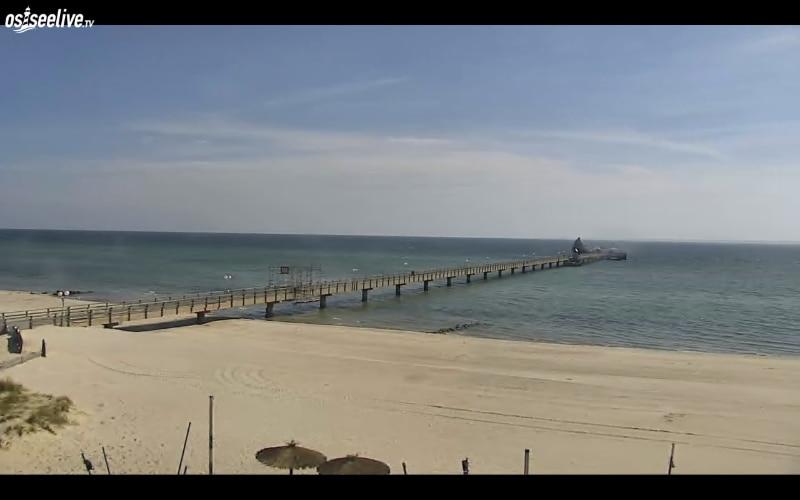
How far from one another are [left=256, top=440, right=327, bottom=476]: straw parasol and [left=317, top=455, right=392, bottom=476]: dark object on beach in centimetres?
44

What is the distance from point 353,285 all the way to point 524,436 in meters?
34.4

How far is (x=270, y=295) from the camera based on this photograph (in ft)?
129

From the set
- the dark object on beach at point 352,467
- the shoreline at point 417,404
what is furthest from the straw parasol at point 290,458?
the shoreline at point 417,404

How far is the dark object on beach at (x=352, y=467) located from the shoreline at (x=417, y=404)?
1.68m

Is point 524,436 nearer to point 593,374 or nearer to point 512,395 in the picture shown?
point 512,395

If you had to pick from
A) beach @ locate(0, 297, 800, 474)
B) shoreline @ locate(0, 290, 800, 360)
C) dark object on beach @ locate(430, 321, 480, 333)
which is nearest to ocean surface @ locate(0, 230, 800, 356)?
dark object on beach @ locate(430, 321, 480, 333)

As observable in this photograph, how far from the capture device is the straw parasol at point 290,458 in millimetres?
10883

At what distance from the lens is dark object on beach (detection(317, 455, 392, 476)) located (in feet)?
33.9

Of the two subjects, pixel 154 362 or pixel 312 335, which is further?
pixel 312 335

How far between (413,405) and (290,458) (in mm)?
6791

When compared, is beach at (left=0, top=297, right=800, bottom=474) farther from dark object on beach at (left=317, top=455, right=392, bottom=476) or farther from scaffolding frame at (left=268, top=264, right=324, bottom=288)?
scaffolding frame at (left=268, top=264, right=324, bottom=288)
